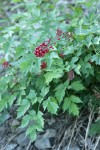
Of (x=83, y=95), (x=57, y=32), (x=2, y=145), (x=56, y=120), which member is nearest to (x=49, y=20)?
(x=57, y=32)

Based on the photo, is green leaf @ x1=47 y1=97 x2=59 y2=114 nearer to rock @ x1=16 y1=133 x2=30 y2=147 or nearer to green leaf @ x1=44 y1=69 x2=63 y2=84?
green leaf @ x1=44 y1=69 x2=63 y2=84

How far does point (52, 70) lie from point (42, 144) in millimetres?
540

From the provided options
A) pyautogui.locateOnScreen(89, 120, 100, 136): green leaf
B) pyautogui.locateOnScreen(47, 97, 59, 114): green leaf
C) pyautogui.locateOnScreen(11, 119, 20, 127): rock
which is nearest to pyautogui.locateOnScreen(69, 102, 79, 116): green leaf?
pyautogui.locateOnScreen(47, 97, 59, 114): green leaf

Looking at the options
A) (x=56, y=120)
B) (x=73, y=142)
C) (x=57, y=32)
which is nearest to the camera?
(x=57, y=32)

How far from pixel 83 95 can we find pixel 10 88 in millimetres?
424

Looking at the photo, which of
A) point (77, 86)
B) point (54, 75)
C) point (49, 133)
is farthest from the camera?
point (49, 133)

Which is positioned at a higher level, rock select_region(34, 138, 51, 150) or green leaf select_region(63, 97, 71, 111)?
green leaf select_region(63, 97, 71, 111)

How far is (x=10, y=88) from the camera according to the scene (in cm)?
199

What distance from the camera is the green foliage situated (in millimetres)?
1775

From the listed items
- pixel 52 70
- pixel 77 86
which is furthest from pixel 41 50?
pixel 77 86

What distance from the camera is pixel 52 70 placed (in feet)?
5.82

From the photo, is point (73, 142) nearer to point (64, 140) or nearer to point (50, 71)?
point (64, 140)

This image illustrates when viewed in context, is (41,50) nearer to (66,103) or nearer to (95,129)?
(66,103)

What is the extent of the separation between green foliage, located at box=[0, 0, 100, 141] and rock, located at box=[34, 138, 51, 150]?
0.26 meters
